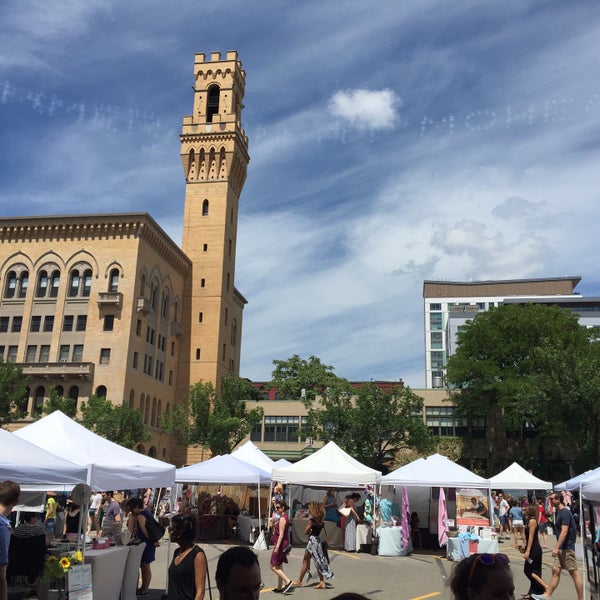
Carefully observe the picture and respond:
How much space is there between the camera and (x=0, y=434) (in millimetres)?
8938

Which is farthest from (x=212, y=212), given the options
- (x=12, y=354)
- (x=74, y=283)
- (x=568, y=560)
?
(x=568, y=560)

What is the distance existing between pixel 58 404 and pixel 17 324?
10551mm

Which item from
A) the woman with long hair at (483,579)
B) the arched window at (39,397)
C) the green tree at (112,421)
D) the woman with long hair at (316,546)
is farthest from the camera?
the arched window at (39,397)

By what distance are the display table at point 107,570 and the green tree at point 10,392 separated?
32.8m

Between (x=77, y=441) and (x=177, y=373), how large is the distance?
47.2m

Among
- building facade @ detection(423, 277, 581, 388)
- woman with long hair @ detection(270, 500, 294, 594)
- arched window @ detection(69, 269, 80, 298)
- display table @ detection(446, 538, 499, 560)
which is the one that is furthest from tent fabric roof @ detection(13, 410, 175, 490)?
Answer: building facade @ detection(423, 277, 581, 388)

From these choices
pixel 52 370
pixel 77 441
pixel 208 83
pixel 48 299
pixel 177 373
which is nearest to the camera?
pixel 77 441

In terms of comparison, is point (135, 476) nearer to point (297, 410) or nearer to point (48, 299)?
point (48, 299)

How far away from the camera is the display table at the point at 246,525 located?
21.7 meters

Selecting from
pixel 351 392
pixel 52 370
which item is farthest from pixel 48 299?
pixel 351 392

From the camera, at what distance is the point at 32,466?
8578 mm

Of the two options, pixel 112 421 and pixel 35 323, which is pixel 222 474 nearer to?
pixel 112 421

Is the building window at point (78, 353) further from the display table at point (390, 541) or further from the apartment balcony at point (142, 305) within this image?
the display table at point (390, 541)

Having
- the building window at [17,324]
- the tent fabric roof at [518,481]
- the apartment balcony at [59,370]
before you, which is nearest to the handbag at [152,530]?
the tent fabric roof at [518,481]
